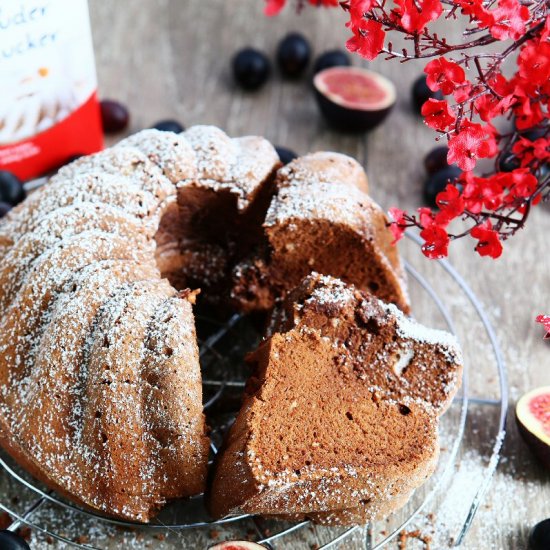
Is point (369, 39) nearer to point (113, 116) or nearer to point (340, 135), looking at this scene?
point (340, 135)

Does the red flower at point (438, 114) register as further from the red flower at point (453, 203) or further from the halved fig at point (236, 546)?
the halved fig at point (236, 546)

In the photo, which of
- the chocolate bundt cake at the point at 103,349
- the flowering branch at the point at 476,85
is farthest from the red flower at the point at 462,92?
the chocolate bundt cake at the point at 103,349

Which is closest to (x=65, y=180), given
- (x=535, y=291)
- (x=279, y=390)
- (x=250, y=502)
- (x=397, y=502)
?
(x=279, y=390)

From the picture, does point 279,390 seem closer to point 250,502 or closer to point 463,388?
point 250,502

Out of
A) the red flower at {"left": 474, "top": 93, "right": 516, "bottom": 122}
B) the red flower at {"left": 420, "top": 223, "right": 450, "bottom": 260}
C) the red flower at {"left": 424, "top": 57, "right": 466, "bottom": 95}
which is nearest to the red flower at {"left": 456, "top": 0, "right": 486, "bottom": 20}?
the red flower at {"left": 424, "top": 57, "right": 466, "bottom": 95}

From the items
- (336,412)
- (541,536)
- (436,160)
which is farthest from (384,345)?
(436,160)

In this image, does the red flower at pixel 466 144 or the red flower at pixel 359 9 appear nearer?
the red flower at pixel 359 9
